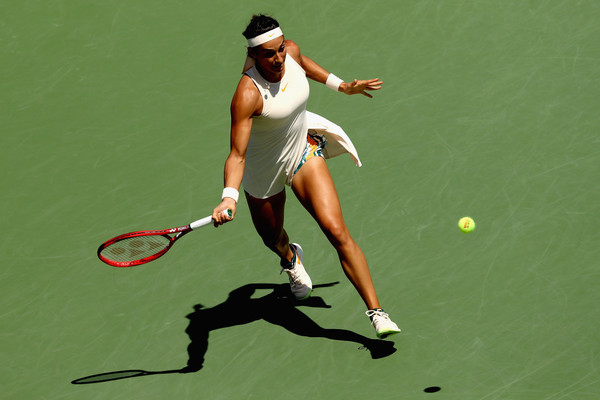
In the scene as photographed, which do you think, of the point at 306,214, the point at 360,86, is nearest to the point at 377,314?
the point at 360,86

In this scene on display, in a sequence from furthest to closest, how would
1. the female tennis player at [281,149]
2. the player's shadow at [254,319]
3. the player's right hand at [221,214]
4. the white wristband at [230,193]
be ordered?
1. the player's shadow at [254,319]
2. the female tennis player at [281,149]
3. the white wristband at [230,193]
4. the player's right hand at [221,214]

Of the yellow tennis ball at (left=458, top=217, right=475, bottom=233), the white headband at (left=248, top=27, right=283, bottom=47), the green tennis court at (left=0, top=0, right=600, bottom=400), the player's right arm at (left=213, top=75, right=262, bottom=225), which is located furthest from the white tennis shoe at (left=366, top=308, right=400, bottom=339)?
the white headband at (left=248, top=27, right=283, bottom=47)

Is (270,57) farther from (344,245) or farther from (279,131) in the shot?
(344,245)

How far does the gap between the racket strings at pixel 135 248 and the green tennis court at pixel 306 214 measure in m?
0.75

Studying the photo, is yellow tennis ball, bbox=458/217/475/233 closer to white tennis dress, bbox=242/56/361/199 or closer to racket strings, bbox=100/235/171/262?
white tennis dress, bbox=242/56/361/199

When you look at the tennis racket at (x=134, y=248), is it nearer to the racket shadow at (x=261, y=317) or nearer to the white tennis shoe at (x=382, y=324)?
the racket shadow at (x=261, y=317)

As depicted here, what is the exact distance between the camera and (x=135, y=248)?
6664 millimetres

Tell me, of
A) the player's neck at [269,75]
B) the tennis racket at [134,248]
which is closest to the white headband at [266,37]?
the player's neck at [269,75]

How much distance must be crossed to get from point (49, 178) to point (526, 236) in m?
4.21

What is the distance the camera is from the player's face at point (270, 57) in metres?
6.36

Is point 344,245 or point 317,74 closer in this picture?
point 344,245

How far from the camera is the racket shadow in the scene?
270 inches

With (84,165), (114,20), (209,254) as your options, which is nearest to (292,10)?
(114,20)

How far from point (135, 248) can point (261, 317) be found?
1.15m
